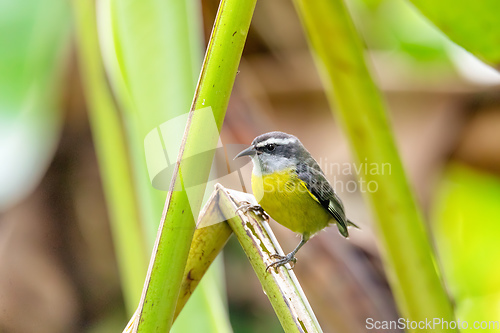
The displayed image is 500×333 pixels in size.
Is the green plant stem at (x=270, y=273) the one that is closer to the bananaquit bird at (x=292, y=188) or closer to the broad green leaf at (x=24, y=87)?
the broad green leaf at (x=24, y=87)

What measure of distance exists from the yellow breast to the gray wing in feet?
0.05

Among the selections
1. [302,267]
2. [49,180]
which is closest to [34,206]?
[49,180]

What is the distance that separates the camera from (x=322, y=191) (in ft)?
3.99

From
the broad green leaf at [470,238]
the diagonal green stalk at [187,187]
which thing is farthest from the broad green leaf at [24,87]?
the broad green leaf at [470,238]

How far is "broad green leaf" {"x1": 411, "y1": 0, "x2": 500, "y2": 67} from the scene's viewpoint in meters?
0.59

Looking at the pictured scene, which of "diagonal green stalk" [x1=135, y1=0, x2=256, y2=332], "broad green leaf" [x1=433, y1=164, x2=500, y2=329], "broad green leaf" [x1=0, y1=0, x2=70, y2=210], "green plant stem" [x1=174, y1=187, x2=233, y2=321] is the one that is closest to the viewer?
"diagonal green stalk" [x1=135, y1=0, x2=256, y2=332]

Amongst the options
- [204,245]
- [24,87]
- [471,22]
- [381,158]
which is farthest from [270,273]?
[24,87]

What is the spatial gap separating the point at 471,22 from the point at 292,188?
0.67m

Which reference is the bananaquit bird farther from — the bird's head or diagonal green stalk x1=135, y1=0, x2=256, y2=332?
diagonal green stalk x1=135, y1=0, x2=256, y2=332

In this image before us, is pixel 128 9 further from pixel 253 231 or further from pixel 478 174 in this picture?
pixel 478 174

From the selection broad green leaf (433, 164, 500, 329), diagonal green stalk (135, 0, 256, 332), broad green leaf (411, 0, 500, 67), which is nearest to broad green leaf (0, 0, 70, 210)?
diagonal green stalk (135, 0, 256, 332)

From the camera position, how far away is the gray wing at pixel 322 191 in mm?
1183

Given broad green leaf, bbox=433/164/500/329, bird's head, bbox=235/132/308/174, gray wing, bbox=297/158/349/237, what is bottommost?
broad green leaf, bbox=433/164/500/329

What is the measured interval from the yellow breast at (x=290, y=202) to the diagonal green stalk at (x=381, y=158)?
1.78 feet
